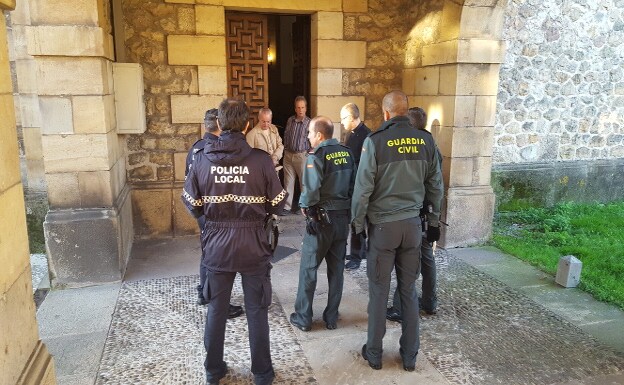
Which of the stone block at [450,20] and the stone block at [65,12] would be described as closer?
the stone block at [65,12]

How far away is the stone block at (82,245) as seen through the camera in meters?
4.36

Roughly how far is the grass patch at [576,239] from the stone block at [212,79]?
3.82 meters

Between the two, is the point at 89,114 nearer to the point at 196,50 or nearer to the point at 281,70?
the point at 196,50

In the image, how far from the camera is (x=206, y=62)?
18.6ft

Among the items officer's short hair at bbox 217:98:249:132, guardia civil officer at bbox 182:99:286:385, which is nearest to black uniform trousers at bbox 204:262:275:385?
guardia civil officer at bbox 182:99:286:385

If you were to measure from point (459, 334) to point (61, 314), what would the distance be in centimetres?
→ 319

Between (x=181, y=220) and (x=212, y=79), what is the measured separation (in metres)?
1.76

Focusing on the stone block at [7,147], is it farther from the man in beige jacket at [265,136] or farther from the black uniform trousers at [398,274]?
the man in beige jacket at [265,136]

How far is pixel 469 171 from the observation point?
5551 mm

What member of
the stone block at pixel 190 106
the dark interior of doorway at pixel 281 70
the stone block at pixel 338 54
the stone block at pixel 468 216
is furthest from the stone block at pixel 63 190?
the dark interior of doorway at pixel 281 70

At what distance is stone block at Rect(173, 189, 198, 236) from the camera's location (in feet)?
19.2

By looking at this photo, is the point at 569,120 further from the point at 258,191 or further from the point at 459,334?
the point at 258,191

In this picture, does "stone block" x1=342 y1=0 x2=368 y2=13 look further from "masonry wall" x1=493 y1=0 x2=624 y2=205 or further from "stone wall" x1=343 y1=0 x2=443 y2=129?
"masonry wall" x1=493 y1=0 x2=624 y2=205

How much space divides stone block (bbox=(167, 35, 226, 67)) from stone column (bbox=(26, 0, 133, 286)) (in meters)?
1.01
